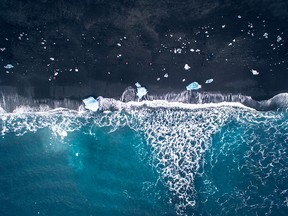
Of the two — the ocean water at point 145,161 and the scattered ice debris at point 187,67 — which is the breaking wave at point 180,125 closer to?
the ocean water at point 145,161

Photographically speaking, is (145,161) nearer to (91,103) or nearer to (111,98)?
(111,98)

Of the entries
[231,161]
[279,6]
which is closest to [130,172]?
[231,161]

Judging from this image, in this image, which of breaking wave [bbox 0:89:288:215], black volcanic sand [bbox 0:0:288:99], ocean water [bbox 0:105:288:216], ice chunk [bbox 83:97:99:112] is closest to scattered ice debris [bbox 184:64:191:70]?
black volcanic sand [bbox 0:0:288:99]

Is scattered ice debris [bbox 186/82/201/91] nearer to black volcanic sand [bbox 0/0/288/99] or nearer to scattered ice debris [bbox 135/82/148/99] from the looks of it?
black volcanic sand [bbox 0/0/288/99]

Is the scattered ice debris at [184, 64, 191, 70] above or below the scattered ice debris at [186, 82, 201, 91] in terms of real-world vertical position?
above

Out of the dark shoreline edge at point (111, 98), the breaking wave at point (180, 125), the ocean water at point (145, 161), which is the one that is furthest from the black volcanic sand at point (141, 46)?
the ocean water at point (145, 161)
